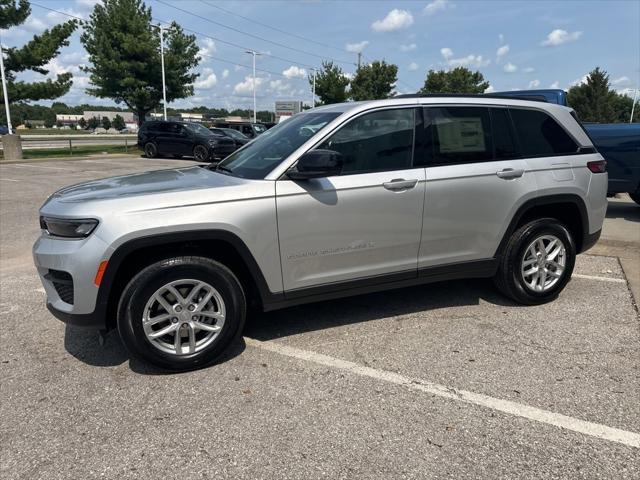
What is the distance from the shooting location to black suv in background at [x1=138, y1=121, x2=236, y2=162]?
21078mm

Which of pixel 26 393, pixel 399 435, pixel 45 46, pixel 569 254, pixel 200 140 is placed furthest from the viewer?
pixel 45 46

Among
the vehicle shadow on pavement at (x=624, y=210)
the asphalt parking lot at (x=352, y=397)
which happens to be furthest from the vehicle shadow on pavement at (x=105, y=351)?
the vehicle shadow on pavement at (x=624, y=210)

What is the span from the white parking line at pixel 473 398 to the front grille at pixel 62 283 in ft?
4.42

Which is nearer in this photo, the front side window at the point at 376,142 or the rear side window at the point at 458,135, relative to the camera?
the front side window at the point at 376,142

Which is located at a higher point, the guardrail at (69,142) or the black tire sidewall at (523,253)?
the guardrail at (69,142)

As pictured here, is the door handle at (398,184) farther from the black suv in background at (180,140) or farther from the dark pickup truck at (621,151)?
the black suv in background at (180,140)

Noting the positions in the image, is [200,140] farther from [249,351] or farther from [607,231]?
[249,351]

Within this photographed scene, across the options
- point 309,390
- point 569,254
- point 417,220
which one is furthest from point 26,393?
point 569,254

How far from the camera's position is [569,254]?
14.7 ft

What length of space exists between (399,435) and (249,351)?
4.60 ft

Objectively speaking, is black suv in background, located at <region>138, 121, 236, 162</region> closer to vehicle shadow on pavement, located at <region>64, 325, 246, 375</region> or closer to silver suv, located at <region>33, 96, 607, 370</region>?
vehicle shadow on pavement, located at <region>64, 325, 246, 375</region>

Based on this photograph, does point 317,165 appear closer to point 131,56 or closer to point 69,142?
point 131,56

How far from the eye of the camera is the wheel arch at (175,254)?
10.0 ft

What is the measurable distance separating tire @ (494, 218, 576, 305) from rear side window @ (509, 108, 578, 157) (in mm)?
624
